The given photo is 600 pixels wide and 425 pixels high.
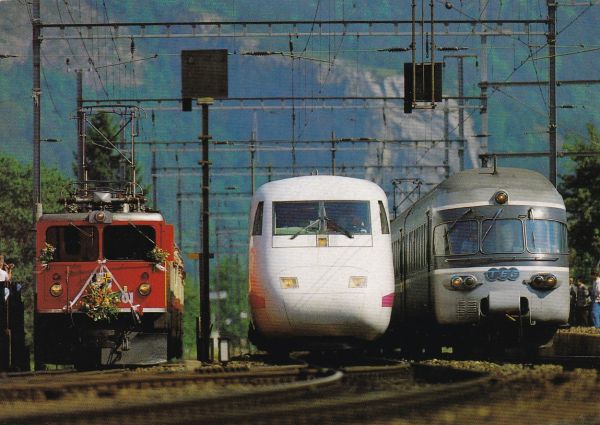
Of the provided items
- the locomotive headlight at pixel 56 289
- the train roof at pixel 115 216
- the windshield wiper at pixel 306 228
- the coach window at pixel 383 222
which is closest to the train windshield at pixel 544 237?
the coach window at pixel 383 222

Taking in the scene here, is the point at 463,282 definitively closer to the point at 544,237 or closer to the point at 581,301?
the point at 544,237

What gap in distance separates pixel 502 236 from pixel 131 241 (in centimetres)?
632

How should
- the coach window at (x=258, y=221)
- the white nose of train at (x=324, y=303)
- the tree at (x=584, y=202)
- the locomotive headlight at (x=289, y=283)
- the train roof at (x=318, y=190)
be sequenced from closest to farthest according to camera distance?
the white nose of train at (x=324, y=303), the locomotive headlight at (x=289, y=283), the coach window at (x=258, y=221), the train roof at (x=318, y=190), the tree at (x=584, y=202)

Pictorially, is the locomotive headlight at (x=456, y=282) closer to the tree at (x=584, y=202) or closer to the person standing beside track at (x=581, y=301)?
the person standing beside track at (x=581, y=301)

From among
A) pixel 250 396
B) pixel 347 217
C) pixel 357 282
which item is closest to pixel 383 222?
pixel 347 217

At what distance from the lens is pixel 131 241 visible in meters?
24.7

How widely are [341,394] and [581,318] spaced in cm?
2641

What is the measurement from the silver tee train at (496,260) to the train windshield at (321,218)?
6.15 ft

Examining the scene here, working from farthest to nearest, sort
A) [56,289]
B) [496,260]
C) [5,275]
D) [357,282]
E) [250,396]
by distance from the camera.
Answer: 1. [5,275]
2. [56,289]
3. [496,260]
4. [357,282]
5. [250,396]

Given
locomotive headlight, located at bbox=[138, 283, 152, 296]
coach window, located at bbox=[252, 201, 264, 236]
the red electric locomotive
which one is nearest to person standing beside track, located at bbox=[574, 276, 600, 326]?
the red electric locomotive

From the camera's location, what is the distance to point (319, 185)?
23.0 metres

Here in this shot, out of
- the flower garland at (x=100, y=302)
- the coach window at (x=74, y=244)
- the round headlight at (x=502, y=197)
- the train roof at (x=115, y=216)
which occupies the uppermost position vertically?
the round headlight at (x=502, y=197)

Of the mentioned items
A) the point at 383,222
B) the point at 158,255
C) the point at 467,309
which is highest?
the point at 383,222

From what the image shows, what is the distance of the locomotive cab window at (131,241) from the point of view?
80.6 feet
